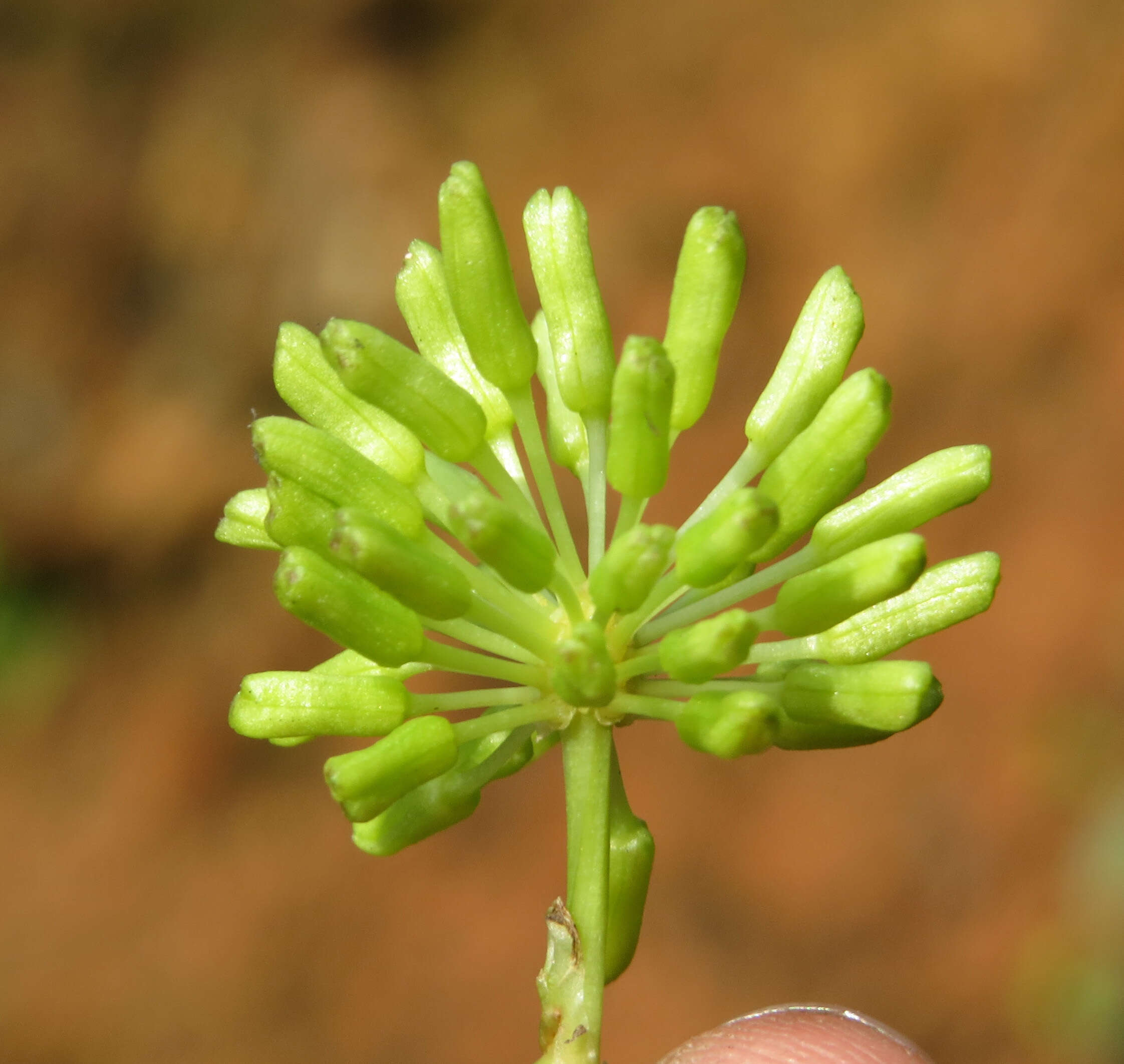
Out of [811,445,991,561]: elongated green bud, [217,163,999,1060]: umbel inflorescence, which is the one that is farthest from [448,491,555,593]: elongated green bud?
[811,445,991,561]: elongated green bud

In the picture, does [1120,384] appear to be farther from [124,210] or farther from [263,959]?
[124,210]

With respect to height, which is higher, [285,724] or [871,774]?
[285,724]

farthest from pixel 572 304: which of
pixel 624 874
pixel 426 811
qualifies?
pixel 624 874

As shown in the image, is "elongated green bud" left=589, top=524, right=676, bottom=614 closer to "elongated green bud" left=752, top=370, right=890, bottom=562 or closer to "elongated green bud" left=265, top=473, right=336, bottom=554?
"elongated green bud" left=752, top=370, right=890, bottom=562

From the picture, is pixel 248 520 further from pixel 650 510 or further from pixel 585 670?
pixel 650 510

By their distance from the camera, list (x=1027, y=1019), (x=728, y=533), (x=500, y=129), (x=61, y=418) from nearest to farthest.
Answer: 1. (x=728, y=533)
2. (x=1027, y=1019)
3. (x=61, y=418)
4. (x=500, y=129)

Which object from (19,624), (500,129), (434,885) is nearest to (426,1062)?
(434,885)
